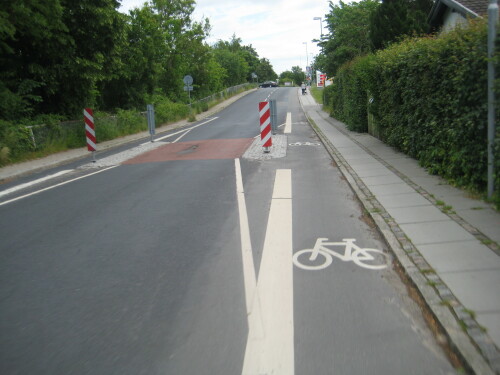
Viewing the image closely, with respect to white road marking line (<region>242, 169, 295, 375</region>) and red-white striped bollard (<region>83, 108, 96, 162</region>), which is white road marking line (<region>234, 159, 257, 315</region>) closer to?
white road marking line (<region>242, 169, 295, 375</region>)

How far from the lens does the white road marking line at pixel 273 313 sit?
11.2 feet

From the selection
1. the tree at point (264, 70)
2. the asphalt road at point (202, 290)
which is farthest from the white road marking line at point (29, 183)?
the tree at point (264, 70)

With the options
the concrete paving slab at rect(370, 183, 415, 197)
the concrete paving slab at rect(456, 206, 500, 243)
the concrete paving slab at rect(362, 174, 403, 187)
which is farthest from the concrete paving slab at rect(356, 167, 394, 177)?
the concrete paving slab at rect(456, 206, 500, 243)

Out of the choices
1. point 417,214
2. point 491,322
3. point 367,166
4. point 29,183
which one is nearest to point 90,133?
point 29,183

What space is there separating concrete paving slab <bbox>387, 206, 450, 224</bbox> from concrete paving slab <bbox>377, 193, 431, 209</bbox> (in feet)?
0.69

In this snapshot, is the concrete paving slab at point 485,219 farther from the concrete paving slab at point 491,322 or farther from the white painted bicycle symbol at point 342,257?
the concrete paving slab at point 491,322

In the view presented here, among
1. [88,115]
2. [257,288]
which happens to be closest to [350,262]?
[257,288]

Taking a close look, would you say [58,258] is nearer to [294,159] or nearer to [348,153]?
[294,159]

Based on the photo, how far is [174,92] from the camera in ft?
150

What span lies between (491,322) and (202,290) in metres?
2.55

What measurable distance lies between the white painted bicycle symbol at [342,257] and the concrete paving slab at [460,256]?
19.5 inches

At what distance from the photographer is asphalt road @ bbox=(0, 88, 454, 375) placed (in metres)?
3.48

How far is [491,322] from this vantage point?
11.9ft

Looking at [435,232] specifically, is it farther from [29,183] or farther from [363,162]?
[29,183]
